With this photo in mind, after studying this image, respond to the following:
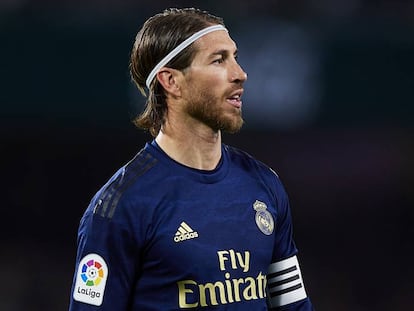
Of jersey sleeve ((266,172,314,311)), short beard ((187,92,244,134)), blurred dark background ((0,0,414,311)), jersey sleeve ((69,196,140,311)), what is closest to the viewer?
jersey sleeve ((69,196,140,311))

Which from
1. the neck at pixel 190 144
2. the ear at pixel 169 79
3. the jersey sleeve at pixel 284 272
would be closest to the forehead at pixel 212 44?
the ear at pixel 169 79

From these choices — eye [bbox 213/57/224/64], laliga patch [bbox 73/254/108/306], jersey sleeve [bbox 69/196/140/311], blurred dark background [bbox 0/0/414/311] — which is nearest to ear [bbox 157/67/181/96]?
eye [bbox 213/57/224/64]

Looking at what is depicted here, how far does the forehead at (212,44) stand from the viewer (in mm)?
2941

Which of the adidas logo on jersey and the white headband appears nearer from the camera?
the adidas logo on jersey

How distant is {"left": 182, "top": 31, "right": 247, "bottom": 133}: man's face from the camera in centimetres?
290

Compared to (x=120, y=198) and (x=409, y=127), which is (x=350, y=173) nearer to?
(x=409, y=127)

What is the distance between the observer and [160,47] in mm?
2980

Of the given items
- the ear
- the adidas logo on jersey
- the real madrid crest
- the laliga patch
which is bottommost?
the laliga patch

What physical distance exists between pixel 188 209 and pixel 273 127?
3.68 meters

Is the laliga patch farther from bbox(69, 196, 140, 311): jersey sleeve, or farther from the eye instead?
the eye

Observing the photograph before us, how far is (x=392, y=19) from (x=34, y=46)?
7.69 ft

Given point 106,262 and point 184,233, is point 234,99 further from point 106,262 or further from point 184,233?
point 106,262

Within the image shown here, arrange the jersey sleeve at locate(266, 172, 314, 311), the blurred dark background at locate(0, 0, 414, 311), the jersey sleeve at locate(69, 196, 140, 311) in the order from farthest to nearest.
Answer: the blurred dark background at locate(0, 0, 414, 311) → the jersey sleeve at locate(266, 172, 314, 311) → the jersey sleeve at locate(69, 196, 140, 311)

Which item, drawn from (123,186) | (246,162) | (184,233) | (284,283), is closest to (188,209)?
(184,233)
